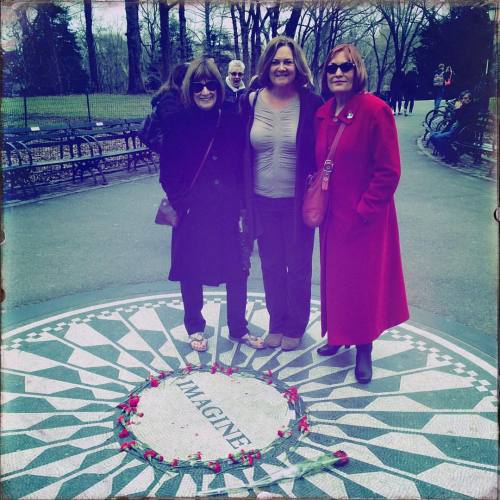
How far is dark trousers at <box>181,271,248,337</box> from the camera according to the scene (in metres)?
3.92

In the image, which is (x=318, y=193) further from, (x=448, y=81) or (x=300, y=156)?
(x=448, y=81)

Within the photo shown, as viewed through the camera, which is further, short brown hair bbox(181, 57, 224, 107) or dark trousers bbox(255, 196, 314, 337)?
dark trousers bbox(255, 196, 314, 337)

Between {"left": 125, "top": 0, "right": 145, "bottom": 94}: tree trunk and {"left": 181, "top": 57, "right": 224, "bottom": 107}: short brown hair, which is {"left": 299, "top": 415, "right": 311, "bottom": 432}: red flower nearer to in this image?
{"left": 181, "top": 57, "right": 224, "bottom": 107}: short brown hair

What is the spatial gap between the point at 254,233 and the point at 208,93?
98 cm

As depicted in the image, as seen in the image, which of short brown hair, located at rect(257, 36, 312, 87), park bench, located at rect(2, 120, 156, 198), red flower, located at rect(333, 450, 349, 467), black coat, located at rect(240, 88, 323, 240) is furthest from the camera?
park bench, located at rect(2, 120, 156, 198)

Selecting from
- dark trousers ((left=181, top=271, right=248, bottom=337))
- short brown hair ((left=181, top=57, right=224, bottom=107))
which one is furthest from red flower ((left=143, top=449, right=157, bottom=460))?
short brown hair ((left=181, top=57, right=224, bottom=107))

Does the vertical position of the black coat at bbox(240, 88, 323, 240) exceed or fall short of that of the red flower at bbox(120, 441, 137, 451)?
it exceeds it

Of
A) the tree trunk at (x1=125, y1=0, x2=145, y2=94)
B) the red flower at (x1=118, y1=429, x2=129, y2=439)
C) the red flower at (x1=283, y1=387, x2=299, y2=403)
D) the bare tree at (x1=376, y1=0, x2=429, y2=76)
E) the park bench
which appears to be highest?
the bare tree at (x1=376, y1=0, x2=429, y2=76)

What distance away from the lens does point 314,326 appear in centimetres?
436

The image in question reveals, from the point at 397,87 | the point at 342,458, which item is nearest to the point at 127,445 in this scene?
the point at 342,458

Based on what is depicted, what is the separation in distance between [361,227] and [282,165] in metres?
A: 0.68

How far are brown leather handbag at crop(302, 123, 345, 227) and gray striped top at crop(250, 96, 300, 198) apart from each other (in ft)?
0.60

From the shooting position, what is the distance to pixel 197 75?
341 centimetres

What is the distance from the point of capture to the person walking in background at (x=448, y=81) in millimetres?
13587
